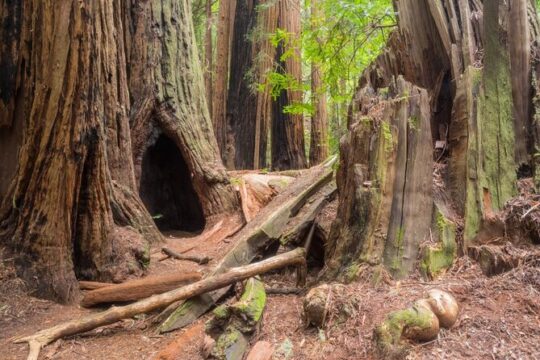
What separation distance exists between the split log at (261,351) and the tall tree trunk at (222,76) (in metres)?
8.21

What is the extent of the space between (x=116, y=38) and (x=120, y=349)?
12.4 ft

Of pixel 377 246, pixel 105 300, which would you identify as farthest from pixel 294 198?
pixel 105 300

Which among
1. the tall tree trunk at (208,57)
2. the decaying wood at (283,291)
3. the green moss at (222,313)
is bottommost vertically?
the decaying wood at (283,291)

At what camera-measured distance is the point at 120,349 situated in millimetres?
3330

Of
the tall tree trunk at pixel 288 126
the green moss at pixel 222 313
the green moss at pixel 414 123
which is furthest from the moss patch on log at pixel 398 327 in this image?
the tall tree trunk at pixel 288 126

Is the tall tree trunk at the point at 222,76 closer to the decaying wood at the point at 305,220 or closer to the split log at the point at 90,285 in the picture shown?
the decaying wood at the point at 305,220

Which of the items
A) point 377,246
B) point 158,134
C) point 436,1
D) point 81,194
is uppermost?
point 436,1

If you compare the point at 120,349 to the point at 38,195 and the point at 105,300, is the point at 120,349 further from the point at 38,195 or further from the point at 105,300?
the point at 38,195

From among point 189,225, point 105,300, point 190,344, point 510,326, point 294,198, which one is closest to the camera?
point 510,326

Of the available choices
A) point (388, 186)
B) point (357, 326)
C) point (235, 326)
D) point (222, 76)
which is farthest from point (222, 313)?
point (222, 76)

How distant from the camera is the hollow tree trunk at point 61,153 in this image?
13.1 feet

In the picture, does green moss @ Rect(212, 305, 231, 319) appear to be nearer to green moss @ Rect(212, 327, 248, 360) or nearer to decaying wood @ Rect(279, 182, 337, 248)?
green moss @ Rect(212, 327, 248, 360)

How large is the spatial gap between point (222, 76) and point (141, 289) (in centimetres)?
786

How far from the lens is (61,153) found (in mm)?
4102
